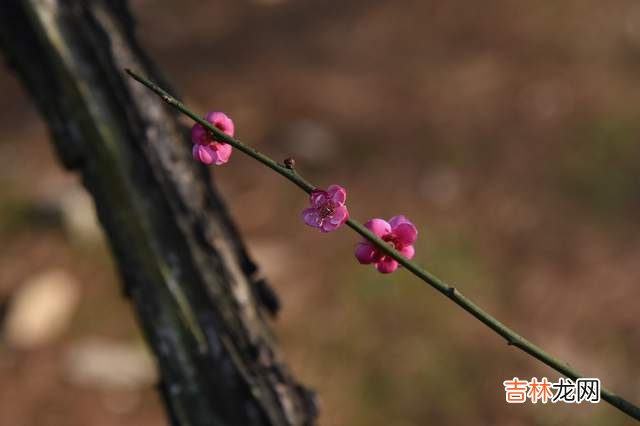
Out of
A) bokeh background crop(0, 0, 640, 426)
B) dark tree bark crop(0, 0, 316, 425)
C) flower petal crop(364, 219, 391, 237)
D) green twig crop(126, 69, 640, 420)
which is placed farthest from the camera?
bokeh background crop(0, 0, 640, 426)

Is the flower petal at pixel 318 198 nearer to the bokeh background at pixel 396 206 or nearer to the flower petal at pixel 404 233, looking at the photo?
the flower petal at pixel 404 233

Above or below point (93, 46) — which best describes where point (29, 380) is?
above

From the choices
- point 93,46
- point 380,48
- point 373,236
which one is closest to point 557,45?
point 380,48

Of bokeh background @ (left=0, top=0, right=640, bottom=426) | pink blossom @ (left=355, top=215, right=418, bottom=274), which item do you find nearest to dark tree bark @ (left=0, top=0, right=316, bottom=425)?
pink blossom @ (left=355, top=215, right=418, bottom=274)

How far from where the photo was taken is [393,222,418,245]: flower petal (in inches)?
36.6

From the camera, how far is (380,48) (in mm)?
4188

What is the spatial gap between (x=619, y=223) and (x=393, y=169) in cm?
88

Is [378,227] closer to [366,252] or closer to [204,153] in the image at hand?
[366,252]

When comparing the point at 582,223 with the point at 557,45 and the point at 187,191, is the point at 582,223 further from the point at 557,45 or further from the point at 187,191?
the point at 187,191

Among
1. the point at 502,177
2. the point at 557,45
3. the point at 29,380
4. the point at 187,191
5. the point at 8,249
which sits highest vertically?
the point at 557,45

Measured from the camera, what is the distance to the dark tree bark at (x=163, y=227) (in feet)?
4.32

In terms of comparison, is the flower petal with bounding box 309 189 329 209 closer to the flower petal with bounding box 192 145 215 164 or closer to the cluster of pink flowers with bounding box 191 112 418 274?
the cluster of pink flowers with bounding box 191 112 418 274

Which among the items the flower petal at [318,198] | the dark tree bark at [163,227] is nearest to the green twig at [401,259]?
the flower petal at [318,198]

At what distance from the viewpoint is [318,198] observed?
2.83ft
